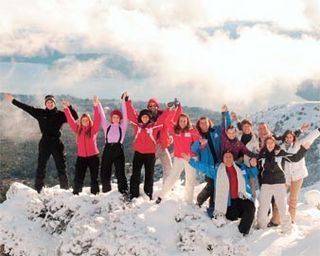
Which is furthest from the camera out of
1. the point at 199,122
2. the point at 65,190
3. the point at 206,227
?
the point at 65,190

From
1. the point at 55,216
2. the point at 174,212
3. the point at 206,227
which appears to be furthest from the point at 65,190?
the point at 206,227

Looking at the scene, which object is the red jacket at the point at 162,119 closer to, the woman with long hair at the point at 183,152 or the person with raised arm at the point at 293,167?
the woman with long hair at the point at 183,152

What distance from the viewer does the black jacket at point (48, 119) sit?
16250mm

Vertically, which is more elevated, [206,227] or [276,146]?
[276,146]

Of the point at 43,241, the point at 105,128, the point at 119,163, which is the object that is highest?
the point at 105,128

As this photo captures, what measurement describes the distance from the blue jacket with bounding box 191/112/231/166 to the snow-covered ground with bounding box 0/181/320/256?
1.36m

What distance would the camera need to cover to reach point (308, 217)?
628 inches

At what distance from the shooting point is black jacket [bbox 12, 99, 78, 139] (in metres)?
16.2

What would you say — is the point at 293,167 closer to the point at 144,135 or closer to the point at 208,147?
the point at 208,147

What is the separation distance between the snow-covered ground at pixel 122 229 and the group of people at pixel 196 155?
14.1 inches

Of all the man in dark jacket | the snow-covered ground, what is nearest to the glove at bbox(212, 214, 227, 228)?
the snow-covered ground

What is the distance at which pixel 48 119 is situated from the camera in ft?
53.4

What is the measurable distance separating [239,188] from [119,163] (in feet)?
11.6

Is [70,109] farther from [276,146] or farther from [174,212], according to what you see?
[276,146]
